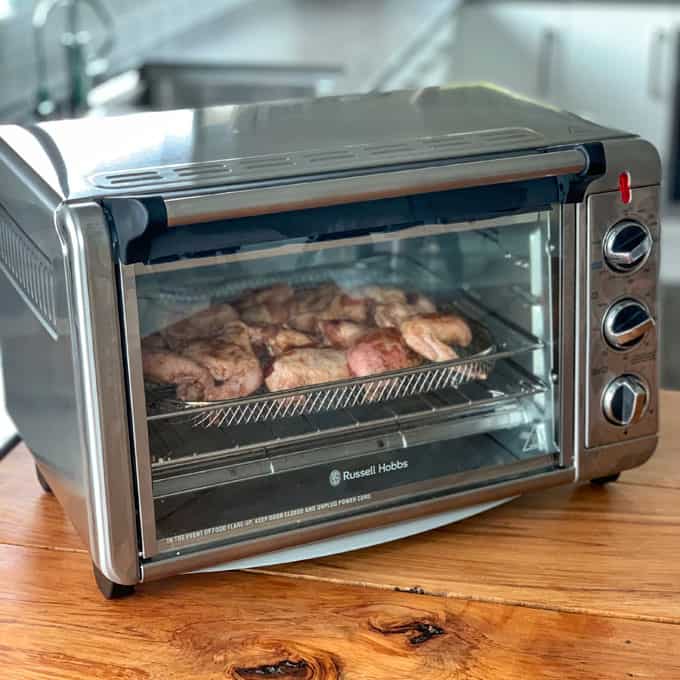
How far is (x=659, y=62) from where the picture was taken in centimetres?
363

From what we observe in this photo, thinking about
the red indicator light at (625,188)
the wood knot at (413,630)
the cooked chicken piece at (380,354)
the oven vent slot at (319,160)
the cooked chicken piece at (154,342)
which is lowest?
the wood knot at (413,630)

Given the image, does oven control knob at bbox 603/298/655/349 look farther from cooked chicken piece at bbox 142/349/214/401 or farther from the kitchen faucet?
the kitchen faucet

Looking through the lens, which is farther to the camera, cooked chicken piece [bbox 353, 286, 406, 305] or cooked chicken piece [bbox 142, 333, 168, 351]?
cooked chicken piece [bbox 353, 286, 406, 305]

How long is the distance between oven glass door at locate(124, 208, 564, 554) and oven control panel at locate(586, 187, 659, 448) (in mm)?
32

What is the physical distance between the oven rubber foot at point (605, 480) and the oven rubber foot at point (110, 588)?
1.43 feet

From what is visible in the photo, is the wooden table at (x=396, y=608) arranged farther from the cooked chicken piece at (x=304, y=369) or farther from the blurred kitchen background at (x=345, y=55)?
the blurred kitchen background at (x=345, y=55)

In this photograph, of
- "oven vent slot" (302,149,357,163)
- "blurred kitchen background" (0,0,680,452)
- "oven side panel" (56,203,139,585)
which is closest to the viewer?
"oven side panel" (56,203,139,585)

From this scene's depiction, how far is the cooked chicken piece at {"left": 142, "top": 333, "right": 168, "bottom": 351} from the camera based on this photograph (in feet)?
2.86

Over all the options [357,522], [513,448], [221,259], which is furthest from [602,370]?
[221,259]

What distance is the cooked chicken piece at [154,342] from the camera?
0.87 metres

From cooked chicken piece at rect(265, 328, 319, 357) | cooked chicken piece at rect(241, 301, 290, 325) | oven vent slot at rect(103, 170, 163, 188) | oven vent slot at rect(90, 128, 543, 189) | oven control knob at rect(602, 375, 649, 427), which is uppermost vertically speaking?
oven vent slot at rect(103, 170, 163, 188)

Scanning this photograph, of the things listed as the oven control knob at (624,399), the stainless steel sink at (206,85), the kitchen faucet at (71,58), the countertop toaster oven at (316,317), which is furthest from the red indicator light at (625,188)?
the stainless steel sink at (206,85)

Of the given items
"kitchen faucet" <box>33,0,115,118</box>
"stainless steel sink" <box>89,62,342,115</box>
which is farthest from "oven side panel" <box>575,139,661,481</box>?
"stainless steel sink" <box>89,62,342,115</box>

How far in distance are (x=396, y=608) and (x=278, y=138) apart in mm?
401
